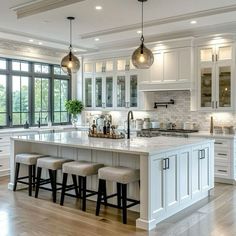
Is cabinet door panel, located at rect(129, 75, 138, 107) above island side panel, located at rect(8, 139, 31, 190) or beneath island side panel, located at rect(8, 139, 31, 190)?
above

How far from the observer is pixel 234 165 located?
19.8 ft

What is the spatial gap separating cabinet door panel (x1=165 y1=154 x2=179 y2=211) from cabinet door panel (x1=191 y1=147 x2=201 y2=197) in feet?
1.61

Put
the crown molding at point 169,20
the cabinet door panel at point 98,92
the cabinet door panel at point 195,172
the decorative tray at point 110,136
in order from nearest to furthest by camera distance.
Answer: the cabinet door panel at point 195,172 < the decorative tray at point 110,136 < the crown molding at point 169,20 < the cabinet door panel at point 98,92

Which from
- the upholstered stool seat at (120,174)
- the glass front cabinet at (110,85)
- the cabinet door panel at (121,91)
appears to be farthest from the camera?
the cabinet door panel at (121,91)

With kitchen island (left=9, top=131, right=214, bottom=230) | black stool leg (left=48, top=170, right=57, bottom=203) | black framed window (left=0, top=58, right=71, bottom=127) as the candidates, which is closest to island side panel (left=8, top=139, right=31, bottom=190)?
kitchen island (left=9, top=131, right=214, bottom=230)

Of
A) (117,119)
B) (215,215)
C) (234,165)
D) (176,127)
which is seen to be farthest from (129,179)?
(117,119)

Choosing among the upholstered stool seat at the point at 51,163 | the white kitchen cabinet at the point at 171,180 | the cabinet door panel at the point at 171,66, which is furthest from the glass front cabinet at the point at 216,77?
the upholstered stool seat at the point at 51,163

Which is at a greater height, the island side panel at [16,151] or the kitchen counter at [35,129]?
the kitchen counter at [35,129]

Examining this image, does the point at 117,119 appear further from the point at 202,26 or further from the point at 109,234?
the point at 109,234

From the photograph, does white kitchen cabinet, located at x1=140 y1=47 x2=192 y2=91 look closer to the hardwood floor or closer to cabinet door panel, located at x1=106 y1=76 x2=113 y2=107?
cabinet door panel, located at x1=106 y1=76 x2=113 y2=107

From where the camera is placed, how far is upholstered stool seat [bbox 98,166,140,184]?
13.1 ft

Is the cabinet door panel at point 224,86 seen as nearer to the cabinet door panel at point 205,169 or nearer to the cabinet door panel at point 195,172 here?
the cabinet door panel at point 205,169

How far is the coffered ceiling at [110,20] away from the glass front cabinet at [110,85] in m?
0.68

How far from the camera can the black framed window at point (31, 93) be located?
25.1ft
